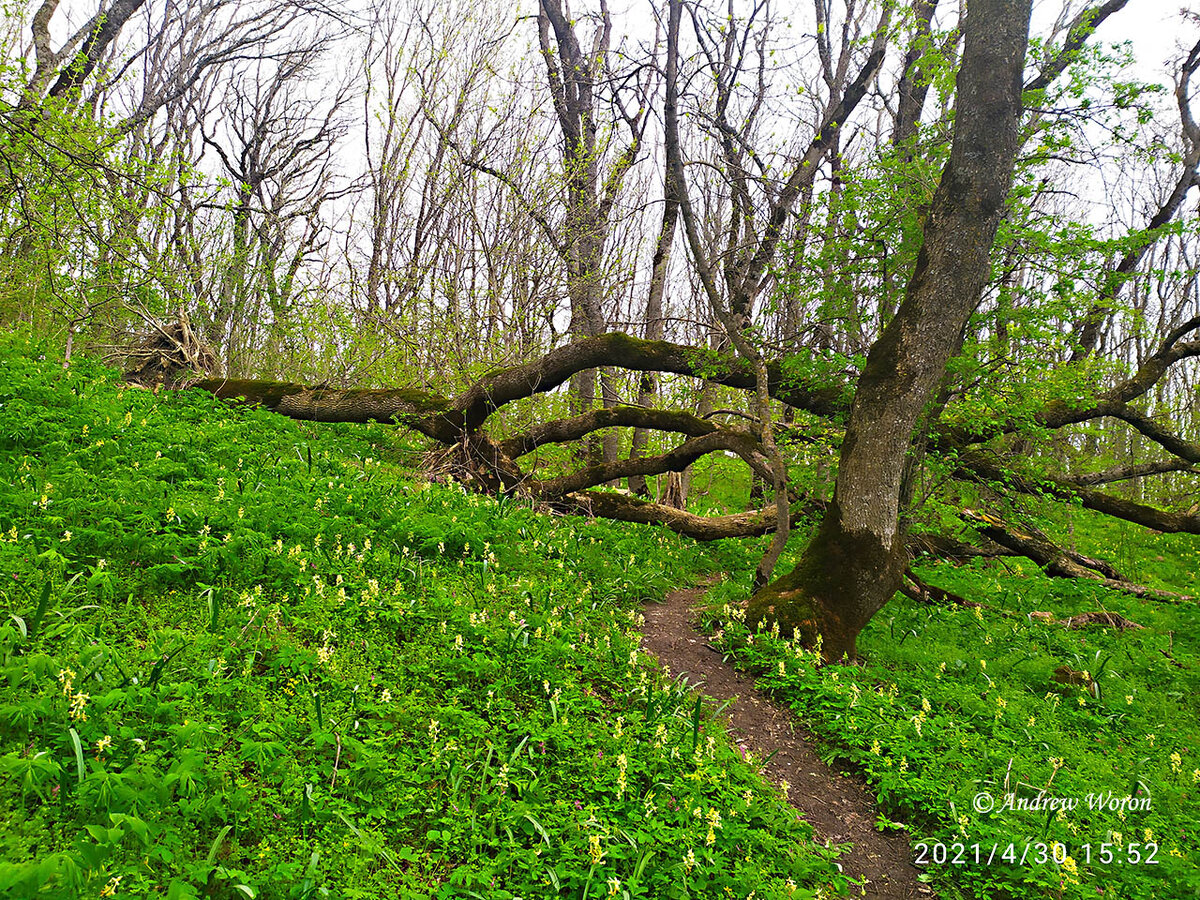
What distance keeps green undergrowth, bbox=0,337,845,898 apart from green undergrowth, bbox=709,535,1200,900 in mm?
979

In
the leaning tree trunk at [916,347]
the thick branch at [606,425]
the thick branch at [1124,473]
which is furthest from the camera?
the thick branch at [1124,473]

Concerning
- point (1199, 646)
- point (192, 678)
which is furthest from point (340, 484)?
point (1199, 646)

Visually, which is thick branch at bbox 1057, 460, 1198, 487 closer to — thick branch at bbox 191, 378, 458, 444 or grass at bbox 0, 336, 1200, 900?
grass at bbox 0, 336, 1200, 900

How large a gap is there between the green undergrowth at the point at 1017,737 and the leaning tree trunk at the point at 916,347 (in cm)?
64

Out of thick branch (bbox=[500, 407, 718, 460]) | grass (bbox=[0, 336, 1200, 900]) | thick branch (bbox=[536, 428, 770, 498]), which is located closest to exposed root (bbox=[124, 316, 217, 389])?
grass (bbox=[0, 336, 1200, 900])

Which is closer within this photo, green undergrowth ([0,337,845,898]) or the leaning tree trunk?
green undergrowth ([0,337,845,898])

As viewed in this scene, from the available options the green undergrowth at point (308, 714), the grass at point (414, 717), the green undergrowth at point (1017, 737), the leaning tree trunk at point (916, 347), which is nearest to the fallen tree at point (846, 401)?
the leaning tree trunk at point (916, 347)

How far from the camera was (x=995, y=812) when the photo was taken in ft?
11.8

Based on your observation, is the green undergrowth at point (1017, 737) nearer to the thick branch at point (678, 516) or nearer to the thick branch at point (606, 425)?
the thick branch at point (678, 516)

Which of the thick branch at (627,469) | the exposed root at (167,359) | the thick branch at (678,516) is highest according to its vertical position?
the exposed root at (167,359)

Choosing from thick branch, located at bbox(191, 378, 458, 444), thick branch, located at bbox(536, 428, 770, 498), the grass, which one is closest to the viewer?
the grass

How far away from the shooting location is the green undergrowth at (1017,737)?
133 inches

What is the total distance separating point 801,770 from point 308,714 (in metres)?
3.14

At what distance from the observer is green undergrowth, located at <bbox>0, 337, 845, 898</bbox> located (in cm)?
233
